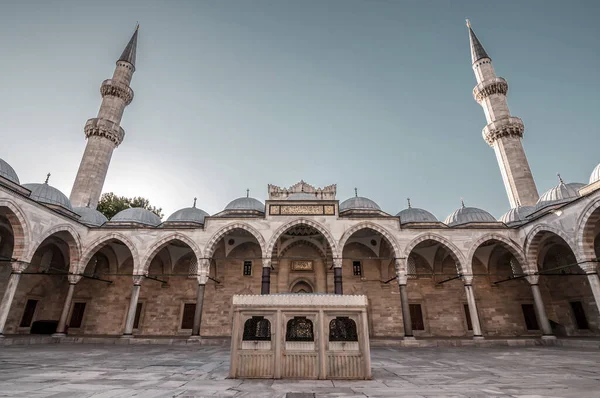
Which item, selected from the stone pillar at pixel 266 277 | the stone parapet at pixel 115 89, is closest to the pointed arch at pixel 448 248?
the stone pillar at pixel 266 277

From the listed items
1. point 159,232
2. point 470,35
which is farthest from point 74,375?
point 470,35

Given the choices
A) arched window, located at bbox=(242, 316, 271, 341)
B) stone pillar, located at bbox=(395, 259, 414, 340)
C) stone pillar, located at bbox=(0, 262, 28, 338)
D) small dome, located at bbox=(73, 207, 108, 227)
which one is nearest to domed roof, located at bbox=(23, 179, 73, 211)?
small dome, located at bbox=(73, 207, 108, 227)

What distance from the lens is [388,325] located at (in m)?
15.8

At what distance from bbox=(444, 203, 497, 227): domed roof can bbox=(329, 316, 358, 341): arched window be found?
14131 millimetres

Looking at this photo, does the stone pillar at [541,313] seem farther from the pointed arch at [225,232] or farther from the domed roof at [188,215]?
the domed roof at [188,215]

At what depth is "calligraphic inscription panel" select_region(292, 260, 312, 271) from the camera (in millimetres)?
16656

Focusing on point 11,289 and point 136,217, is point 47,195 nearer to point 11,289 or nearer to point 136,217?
point 136,217

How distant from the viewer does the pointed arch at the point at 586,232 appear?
10.5 meters

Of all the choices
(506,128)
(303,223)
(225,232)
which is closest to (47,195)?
(225,232)

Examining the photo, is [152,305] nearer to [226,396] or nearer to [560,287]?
[226,396]

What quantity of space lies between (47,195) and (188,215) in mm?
7196

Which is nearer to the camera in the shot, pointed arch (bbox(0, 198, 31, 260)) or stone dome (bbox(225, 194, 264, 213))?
pointed arch (bbox(0, 198, 31, 260))

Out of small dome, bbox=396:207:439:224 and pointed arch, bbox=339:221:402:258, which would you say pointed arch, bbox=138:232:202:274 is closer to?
pointed arch, bbox=339:221:402:258

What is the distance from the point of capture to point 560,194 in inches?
572
